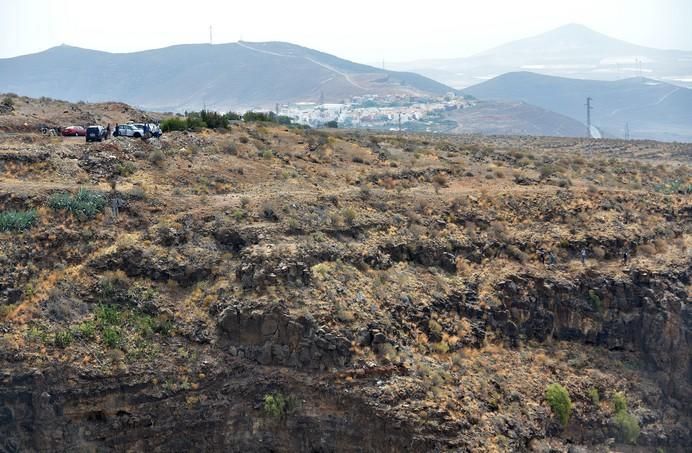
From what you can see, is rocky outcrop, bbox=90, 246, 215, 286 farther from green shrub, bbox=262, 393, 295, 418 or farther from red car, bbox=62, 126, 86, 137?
red car, bbox=62, 126, 86, 137

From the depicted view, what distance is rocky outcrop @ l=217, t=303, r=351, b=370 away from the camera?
955 inches

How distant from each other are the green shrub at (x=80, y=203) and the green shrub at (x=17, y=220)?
0.97m

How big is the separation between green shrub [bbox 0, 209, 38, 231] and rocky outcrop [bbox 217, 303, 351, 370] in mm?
7519

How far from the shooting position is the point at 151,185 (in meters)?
31.2

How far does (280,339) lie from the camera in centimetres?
2448

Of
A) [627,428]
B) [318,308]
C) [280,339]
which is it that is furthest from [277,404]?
[627,428]

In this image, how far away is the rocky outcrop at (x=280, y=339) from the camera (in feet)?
79.6

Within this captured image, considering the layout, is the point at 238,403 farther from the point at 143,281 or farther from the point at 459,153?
the point at 459,153

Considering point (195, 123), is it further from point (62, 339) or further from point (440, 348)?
point (440, 348)

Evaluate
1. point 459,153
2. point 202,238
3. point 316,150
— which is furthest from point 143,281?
point 459,153

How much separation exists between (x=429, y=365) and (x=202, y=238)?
9043mm

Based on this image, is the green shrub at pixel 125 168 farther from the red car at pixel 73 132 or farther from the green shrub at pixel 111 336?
the green shrub at pixel 111 336

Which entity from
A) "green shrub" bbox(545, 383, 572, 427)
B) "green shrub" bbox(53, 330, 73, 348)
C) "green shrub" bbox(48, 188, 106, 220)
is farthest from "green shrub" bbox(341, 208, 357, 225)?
"green shrub" bbox(53, 330, 73, 348)

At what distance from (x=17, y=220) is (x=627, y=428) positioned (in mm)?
21489
